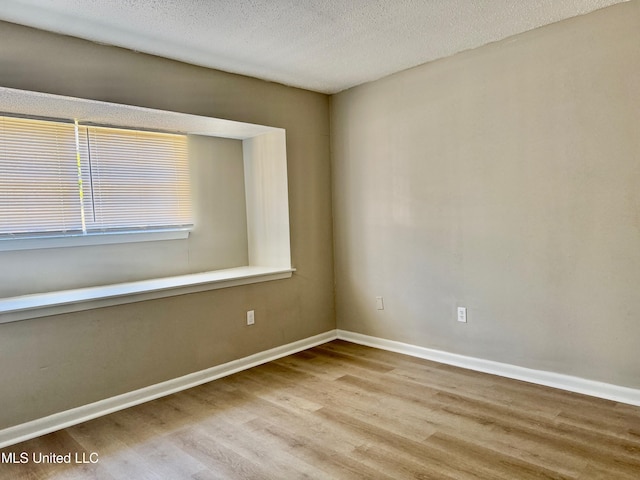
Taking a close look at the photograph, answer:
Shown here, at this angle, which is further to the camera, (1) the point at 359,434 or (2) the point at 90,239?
(2) the point at 90,239

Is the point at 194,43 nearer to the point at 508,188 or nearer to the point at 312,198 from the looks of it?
the point at 312,198

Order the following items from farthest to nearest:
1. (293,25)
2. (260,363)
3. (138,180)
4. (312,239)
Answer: (312,239) → (260,363) → (138,180) → (293,25)

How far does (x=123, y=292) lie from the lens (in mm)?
2811

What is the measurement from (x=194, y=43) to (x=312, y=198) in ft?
5.49

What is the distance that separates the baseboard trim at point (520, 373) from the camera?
103 inches

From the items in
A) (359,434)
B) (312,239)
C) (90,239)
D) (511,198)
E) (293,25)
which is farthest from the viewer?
(312,239)

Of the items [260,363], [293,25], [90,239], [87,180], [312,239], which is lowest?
[260,363]

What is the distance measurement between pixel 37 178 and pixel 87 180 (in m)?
0.31

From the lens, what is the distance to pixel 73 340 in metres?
2.62

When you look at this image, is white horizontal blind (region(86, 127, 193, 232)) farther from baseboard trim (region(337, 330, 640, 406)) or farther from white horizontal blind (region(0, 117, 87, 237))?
baseboard trim (region(337, 330, 640, 406))

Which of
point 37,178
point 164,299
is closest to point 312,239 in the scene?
point 164,299

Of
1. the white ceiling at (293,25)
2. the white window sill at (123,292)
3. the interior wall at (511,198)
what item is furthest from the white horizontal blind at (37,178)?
the interior wall at (511,198)

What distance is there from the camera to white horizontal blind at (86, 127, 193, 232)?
3.16 metres

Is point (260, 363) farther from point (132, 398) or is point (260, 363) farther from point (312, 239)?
point (312, 239)
